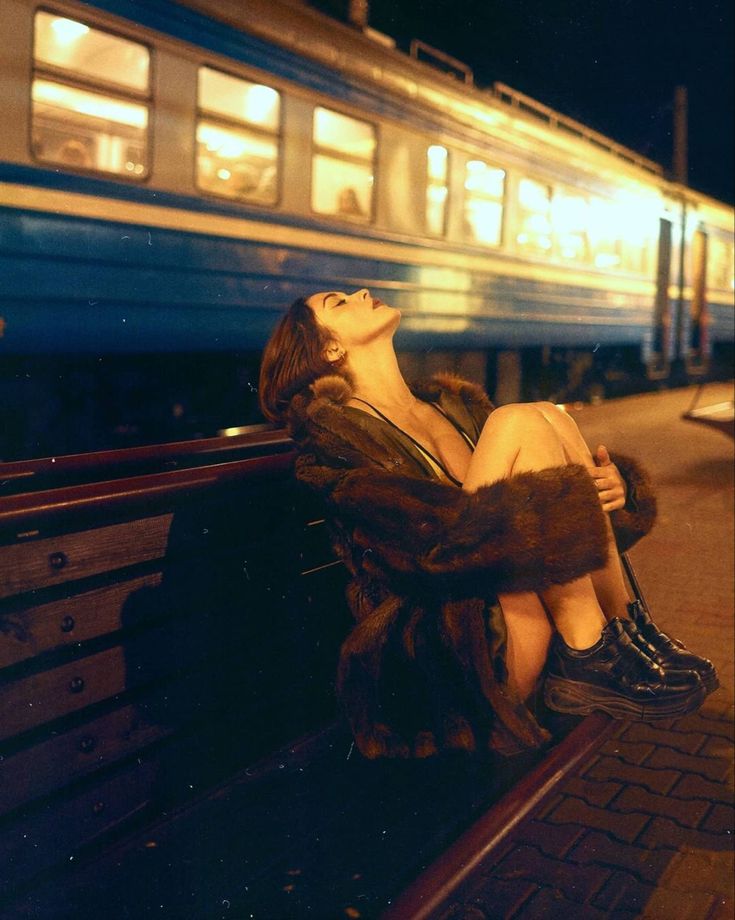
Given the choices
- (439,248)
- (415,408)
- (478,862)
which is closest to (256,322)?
(439,248)

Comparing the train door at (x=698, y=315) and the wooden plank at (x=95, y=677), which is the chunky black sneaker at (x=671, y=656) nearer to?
the wooden plank at (x=95, y=677)

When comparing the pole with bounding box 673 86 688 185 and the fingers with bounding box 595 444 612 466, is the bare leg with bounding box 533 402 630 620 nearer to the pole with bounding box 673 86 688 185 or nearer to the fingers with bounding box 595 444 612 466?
the fingers with bounding box 595 444 612 466

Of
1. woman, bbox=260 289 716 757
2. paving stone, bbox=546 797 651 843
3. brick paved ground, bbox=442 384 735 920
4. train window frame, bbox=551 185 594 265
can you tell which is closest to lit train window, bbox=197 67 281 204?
brick paved ground, bbox=442 384 735 920

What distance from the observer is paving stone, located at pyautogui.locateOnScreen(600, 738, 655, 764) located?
3195 millimetres

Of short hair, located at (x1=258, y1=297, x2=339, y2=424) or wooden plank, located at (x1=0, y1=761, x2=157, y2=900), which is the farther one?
short hair, located at (x1=258, y1=297, x2=339, y2=424)

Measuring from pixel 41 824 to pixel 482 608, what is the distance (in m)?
1.06

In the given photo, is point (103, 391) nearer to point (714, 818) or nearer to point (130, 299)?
point (130, 299)

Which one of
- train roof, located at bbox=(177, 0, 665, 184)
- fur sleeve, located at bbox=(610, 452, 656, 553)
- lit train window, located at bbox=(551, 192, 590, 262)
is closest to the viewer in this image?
fur sleeve, located at bbox=(610, 452, 656, 553)

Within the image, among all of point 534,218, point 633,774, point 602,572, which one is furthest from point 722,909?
point 534,218

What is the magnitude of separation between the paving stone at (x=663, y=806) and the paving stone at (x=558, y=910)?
1.74 ft

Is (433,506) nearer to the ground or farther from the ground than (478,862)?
farther from the ground

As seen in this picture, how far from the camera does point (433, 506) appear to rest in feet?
7.27

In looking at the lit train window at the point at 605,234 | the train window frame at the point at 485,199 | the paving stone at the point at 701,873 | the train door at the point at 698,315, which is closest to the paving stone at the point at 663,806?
the paving stone at the point at 701,873

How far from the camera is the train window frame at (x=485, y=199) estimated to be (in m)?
8.94
